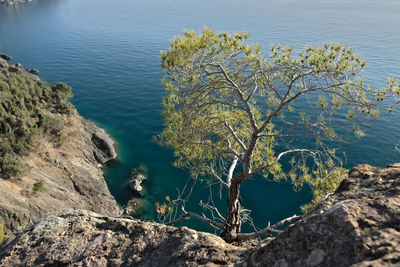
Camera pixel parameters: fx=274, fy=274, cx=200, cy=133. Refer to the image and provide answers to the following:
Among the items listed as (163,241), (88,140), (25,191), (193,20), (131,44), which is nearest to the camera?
(163,241)

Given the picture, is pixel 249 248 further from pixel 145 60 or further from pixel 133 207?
pixel 145 60

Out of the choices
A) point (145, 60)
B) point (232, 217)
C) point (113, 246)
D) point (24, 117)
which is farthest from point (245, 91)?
point (145, 60)

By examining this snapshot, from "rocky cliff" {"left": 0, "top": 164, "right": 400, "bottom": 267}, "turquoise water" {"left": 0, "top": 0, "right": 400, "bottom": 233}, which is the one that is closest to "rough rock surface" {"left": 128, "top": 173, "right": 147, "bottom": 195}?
"turquoise water" {"left": 0, "top": 0, "right": 400, "bottom": 233}

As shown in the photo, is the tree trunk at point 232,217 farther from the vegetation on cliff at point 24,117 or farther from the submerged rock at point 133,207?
the submerged rock at point 133,207

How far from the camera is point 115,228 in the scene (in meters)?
5.96

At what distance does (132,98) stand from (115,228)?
4412cm

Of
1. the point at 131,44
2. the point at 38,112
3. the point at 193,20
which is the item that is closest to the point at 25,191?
the point at 38,112

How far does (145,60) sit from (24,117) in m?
44.7

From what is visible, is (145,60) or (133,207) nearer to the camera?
(133,207)

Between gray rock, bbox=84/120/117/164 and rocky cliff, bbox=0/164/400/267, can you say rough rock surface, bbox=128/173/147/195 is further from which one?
rocky cliff, bbox=0/164/400/267

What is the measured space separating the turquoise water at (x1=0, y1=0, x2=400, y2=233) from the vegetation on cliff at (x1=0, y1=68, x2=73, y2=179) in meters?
7.91

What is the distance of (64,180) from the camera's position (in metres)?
22.7

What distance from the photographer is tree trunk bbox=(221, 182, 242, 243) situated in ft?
27.1

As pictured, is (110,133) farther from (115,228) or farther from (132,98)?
(115,228)
